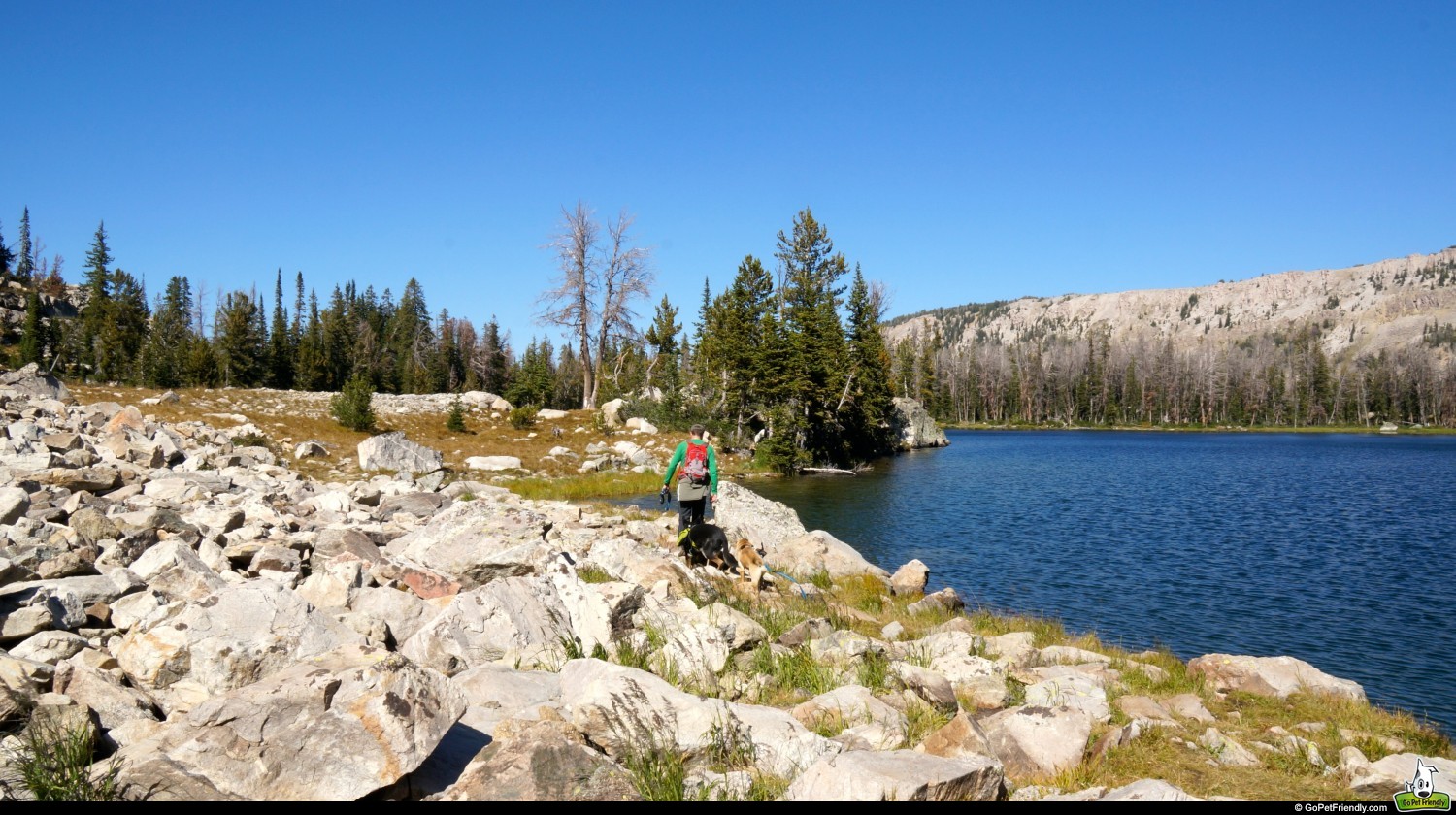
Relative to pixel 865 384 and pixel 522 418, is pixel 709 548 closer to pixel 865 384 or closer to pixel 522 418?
pixel 522 418

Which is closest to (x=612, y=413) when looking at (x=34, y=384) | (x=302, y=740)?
(x=34, y=384)

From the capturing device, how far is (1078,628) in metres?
14.7

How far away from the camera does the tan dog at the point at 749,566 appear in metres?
13.3

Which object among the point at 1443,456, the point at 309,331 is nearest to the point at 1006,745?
the point at 1443,456

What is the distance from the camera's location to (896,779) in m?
4.55

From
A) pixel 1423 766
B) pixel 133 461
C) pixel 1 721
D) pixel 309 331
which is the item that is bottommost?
pixel 1423 766

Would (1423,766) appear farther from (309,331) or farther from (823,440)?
(309,331)

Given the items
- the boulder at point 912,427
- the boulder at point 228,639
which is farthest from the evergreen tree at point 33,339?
the boulder at point 228,639

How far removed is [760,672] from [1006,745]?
266 centimetres

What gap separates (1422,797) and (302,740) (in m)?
7.94

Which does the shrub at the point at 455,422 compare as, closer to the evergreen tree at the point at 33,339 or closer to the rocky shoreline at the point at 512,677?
the rocky shoreline at the point at 512,677

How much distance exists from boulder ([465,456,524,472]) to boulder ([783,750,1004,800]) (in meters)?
27.3

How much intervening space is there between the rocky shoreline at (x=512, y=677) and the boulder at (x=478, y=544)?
0.16 feet

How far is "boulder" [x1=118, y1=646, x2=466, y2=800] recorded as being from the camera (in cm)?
439
